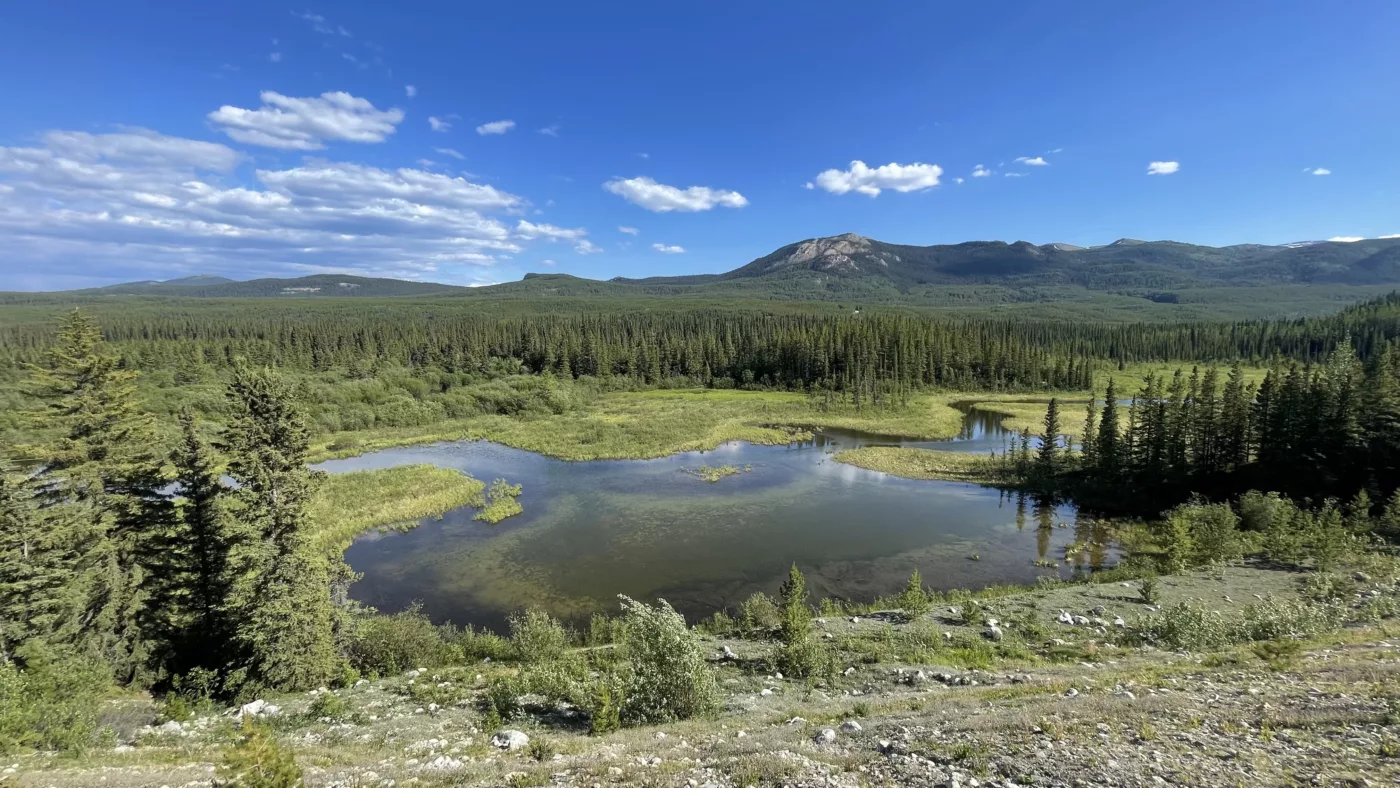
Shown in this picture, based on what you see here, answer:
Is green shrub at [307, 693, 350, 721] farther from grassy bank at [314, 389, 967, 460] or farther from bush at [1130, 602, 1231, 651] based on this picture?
grassy bank at [314, 389, 967, 460]

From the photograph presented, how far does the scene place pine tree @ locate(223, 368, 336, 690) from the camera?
17547mm

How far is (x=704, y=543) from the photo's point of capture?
123ft

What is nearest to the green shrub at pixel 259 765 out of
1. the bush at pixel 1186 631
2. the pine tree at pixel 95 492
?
the pine tree at pixel 95 492

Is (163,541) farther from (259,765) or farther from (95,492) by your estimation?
(259,765)

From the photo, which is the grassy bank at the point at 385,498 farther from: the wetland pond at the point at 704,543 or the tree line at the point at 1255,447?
the tree line at the point at 1255,447

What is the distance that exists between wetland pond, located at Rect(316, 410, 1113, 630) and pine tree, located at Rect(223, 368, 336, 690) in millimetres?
10194

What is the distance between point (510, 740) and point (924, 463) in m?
52.9

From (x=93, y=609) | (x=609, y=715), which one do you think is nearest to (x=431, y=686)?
(x=609, y=715)

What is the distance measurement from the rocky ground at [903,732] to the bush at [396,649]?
6.75 ft

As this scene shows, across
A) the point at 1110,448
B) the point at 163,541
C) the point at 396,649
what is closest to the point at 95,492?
the point at 163,541

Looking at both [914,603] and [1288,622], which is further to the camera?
[914,603]

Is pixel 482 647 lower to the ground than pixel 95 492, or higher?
lower

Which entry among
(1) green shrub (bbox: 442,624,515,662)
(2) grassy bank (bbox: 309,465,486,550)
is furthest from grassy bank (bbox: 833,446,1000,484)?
(1) green shrub (bbox: 442,624,515,662)

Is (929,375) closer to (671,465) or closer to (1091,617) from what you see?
(671,465)
